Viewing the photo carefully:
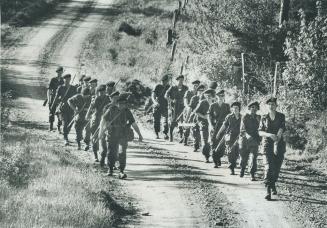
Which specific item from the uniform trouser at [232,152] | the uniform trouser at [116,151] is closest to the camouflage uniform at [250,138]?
the uniform trouser at [232,152]

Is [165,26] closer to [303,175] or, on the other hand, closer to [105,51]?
[105,51]

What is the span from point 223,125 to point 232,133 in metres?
0.31

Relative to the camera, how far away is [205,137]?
1644cm

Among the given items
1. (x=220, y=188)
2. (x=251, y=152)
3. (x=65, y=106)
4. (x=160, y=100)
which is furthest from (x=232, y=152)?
(x=65, y=106)

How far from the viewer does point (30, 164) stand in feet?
45.4

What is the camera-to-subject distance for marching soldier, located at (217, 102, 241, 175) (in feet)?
48.2

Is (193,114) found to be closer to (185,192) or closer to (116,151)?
(116,151)

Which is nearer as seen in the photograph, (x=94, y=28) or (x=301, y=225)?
(x=301, y=225)

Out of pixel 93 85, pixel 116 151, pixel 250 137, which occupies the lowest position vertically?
pixel 116 151

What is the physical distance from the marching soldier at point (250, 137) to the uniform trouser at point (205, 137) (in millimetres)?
2004

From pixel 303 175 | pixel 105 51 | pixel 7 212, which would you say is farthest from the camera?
pixel 105 51

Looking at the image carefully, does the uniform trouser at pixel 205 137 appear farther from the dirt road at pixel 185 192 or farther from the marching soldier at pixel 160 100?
the marching soldier at pixel 160 100

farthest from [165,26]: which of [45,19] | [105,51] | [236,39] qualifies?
[236,39]

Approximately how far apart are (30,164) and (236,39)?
513 inches
